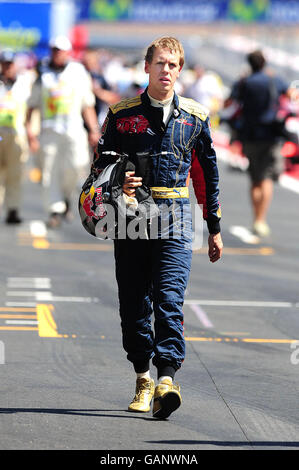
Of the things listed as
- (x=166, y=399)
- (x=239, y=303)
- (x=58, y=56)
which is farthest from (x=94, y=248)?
(x=166, y=399)

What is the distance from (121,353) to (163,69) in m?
2.24

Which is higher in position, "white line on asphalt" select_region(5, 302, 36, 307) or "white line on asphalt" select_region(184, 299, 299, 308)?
"white line on asphalt" select_region(5, 302, 36, 307)

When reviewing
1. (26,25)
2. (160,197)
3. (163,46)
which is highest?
(163,46)

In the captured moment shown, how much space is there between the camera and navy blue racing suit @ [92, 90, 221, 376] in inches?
238

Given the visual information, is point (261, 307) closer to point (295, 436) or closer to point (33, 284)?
point (33, 284)

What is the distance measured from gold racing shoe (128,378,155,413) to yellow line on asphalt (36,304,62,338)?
185 centimetres

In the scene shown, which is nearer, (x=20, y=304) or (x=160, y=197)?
(x=160, y=197)

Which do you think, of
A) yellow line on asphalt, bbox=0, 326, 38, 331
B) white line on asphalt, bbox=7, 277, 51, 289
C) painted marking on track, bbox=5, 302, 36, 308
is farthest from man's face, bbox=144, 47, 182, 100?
white line on asphalt, bbox=7, 277, 51, 289

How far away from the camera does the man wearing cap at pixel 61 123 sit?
13.1 metres

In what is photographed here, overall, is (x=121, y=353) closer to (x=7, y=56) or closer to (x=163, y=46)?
(x=163, y=46)

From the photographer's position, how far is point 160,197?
6.10 metres

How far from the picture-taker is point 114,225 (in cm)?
601

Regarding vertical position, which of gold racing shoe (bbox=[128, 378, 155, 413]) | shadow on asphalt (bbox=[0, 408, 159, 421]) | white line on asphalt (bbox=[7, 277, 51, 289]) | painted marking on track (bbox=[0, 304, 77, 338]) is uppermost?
gold racing shoe (bbox=[128, 378, 155, 413])

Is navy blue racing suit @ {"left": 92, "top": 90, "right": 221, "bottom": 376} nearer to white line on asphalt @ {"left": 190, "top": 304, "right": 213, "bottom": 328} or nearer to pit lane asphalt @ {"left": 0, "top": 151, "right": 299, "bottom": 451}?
pit lane asphalt @ {"left": 0, "top": 151, "right": 299, "bottom": 451}
